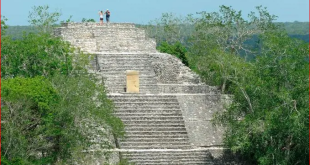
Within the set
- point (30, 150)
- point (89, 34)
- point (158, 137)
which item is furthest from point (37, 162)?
point (89, 34)

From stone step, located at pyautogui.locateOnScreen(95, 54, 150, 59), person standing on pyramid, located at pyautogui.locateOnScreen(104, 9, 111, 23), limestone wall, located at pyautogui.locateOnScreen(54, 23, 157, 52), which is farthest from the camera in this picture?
person standing on pyramid, located at pyautogui.locateOnScreen(104, 9, 111, 23)

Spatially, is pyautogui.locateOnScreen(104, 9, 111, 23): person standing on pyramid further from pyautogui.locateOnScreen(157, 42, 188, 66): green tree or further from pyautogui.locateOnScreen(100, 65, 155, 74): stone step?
pyautogui.locateOnScreen(100, 65, 155, 74): stone step

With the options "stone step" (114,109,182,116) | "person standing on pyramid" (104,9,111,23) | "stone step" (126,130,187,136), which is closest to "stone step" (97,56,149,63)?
"stone step" (114,109,182,116)

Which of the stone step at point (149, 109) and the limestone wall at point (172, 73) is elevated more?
the limestone wall at point (172, 73)

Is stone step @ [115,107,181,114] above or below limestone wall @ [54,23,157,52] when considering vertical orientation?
below

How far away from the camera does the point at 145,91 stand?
27.9 m

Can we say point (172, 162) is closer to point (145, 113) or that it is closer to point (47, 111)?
point (145, 113)

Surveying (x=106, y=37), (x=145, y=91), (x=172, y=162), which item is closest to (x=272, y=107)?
(x=172, y=162)

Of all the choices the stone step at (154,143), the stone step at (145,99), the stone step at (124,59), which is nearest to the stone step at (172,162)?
the stone step at (154,143)

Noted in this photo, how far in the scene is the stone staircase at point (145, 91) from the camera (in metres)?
25.1

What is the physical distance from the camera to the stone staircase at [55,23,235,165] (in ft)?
82.4

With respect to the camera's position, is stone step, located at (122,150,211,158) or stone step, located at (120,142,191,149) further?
stone step, located at (120,142,191,149)

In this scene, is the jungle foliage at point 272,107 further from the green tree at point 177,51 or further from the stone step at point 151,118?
the green tree at point 177,51

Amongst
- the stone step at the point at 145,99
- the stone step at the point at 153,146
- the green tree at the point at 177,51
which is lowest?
A: the stone step at the point at 153,146
